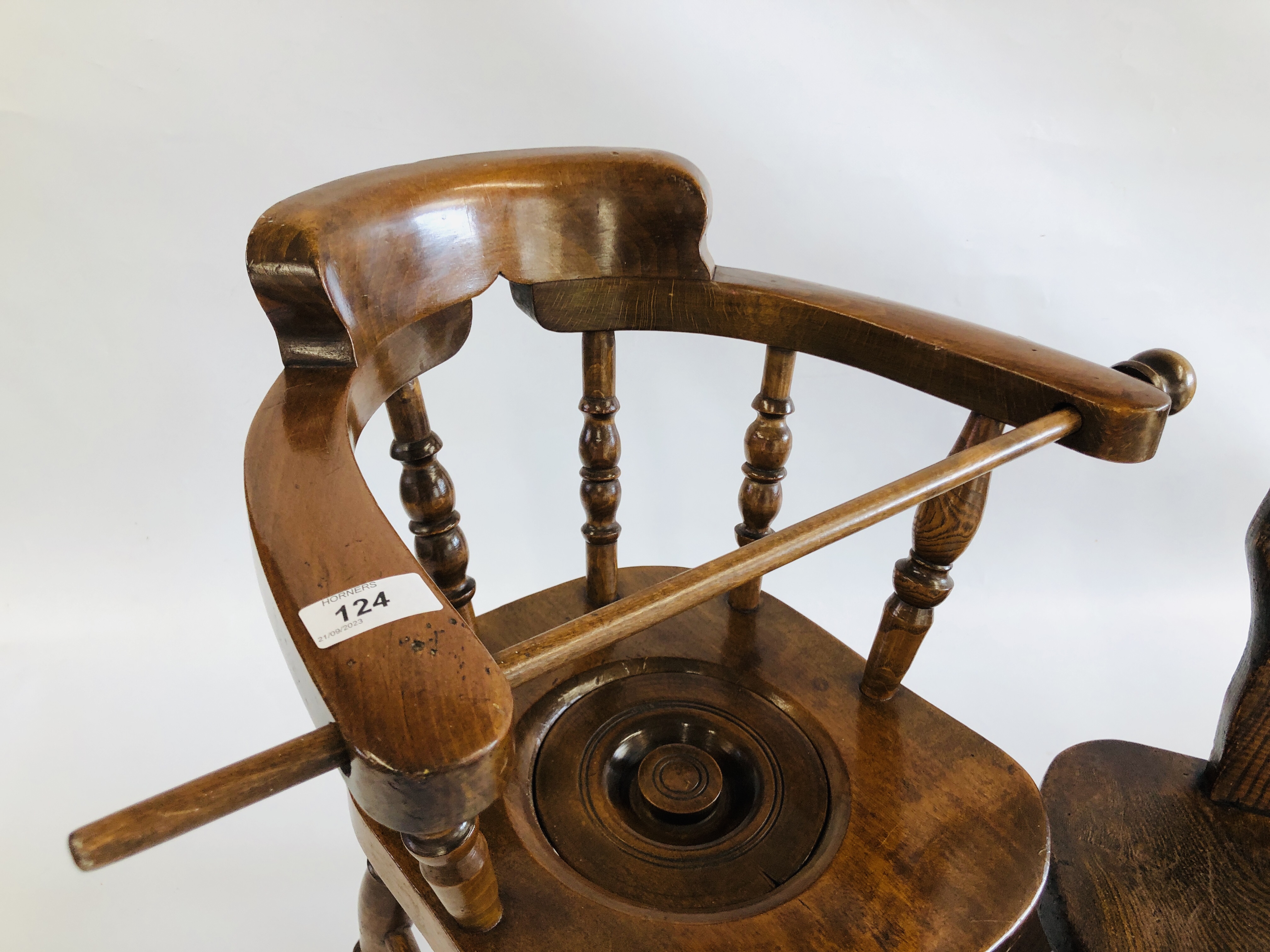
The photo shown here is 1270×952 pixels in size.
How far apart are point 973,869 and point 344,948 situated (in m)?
0.96

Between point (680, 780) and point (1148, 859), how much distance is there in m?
0.48

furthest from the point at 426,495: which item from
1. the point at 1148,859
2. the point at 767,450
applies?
the point at 1148,859

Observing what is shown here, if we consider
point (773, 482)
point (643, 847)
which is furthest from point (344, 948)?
point (773, 482)

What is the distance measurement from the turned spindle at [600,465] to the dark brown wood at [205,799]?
0.56m

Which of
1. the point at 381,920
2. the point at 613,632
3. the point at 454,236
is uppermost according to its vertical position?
the point at 454,236

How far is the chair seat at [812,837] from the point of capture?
2.33 feet

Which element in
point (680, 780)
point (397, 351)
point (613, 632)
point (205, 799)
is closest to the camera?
point (205, 799)

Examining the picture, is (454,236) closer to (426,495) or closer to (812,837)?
(426,495)

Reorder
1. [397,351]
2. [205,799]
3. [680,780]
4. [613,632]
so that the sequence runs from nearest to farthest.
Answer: [205,799], [613,632], [397,351], [680,780]

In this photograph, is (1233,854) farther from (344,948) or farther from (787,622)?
(344,948)

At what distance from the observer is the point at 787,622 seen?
3.44ft

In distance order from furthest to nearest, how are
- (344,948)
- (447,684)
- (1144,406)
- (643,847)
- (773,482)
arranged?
(344,948) < (773,482) < (643,847) < (1144,406) < (447,684)

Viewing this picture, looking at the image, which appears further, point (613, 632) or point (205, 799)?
point (613, 632)

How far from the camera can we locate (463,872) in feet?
1.90
